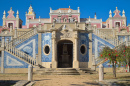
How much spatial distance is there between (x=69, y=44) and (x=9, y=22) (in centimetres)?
2542

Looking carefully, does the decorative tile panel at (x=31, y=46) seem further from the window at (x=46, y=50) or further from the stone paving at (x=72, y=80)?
the stone paving at (x=72, y=80)

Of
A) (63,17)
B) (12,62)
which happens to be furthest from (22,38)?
(63,17)

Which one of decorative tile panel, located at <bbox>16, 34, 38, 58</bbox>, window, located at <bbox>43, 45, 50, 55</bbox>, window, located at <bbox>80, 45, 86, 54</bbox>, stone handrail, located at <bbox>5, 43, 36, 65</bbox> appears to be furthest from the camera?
decorative tile panel, located at <bbox>16, 34, 38, 58</bbox>

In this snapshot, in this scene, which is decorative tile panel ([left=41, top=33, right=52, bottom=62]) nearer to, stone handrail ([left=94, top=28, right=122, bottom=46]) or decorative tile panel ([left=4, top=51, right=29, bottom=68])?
decorative tile panel ([left=4, top=51, right=29, bottom=68])

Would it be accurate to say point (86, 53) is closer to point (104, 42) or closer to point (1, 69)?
point (104, 42)

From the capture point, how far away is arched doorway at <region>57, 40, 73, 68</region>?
87.9 ft

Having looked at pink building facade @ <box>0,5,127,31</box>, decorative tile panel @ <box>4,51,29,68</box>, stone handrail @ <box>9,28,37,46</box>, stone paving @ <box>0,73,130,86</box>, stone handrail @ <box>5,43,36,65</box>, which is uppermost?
pink building facade @ <box>0,5,127,31</box>

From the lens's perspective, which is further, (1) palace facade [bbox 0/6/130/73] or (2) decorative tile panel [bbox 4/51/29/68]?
(1) palace facade [bbox 0/6/130/73]

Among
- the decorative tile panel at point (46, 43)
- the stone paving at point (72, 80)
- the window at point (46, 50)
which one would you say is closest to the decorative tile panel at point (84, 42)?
the decorative tile panel at point (46, 43)

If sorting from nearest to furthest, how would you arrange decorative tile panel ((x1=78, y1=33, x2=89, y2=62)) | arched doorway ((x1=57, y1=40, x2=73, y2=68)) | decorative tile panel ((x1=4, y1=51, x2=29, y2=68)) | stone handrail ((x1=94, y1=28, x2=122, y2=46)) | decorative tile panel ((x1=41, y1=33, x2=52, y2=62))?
decorative tile panel ((x1=4, y1=51, x2=29, y2=68)) → decorative tile panel ((x1=41, y1=33, x2=52, y2=62)) → decorative tile panel ((x1=78, y1=33, x2=89, y2=62)) → stone handrail ((x1=94, y1=28, x2=122, y2=46)) → arched doorway ((x1=57, y1=40, x2=73, y2=68))

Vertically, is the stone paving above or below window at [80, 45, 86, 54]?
below

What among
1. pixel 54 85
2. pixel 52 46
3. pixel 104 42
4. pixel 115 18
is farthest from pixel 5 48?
pixel 115 18

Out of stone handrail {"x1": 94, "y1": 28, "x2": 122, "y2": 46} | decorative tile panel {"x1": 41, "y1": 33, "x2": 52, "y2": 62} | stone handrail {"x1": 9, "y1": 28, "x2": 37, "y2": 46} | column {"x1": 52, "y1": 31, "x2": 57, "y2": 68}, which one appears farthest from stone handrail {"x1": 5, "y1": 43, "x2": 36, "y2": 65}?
stone handrail {"x1": 94, "y1": 28, "x2": 122, "y2": 46}

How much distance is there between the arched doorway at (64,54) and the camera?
1055 inches
